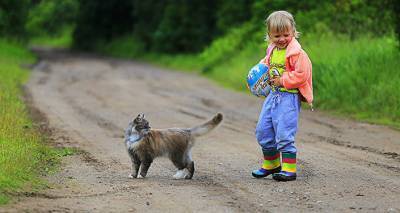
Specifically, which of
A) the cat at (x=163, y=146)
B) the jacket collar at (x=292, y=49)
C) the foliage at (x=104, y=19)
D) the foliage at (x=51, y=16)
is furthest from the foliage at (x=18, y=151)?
the foliage at (x=51, y=16)

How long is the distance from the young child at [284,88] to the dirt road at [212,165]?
0.39 metres

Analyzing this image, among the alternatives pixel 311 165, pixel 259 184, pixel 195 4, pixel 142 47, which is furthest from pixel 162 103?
pixel 142 47

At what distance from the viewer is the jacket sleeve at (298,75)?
847 cm

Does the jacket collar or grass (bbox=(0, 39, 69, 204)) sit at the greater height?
the jacket collar

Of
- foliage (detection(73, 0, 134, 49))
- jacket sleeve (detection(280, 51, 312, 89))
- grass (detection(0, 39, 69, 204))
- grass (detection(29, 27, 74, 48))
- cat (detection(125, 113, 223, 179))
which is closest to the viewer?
grass (detection(0, 39, 69, 204))

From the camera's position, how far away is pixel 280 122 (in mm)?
8625

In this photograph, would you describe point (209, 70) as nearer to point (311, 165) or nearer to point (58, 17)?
point (311, 165)

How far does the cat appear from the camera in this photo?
8883 mm

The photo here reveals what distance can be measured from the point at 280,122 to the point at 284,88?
15.6 inches

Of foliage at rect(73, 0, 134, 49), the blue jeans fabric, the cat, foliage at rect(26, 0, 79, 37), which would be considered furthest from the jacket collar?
foliage at rect(26, 0, 79, 37)

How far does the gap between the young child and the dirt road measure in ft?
1.27

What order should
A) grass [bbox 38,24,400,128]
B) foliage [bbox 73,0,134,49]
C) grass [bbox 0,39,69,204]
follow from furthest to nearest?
foliage [bbox 73,0,134,49] → grass [bbox 38,24,400,128] → grass [bbox 0,39,69,204]

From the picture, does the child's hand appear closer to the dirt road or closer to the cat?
the cat

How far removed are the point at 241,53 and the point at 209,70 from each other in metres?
1.52
